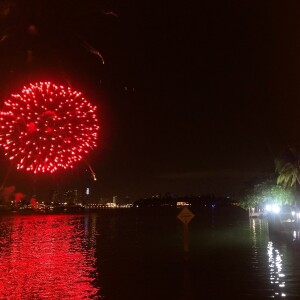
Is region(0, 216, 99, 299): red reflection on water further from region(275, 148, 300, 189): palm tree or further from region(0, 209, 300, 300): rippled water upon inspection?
region(275, 148, 300, 189): palm tree

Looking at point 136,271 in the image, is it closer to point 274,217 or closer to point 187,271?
point 187,271

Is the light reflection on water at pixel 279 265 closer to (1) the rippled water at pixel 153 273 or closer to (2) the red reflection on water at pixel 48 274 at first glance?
(1) the rippled water at pixel 153 273

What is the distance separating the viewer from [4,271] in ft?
64.8

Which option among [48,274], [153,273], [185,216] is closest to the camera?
[48,274]

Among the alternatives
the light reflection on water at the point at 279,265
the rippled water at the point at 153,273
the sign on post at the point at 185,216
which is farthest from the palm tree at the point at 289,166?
the sign on post at the point at 185,216

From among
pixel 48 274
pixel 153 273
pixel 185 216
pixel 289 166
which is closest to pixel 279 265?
pixel 185 216

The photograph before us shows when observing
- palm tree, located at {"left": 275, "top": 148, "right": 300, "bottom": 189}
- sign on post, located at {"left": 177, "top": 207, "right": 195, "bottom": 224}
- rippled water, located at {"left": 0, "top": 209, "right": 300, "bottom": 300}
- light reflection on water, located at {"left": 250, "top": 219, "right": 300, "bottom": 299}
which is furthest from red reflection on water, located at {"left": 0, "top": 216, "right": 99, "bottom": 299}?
palm tree, located at {"left": 275, "top": 148, "right": 300, "bottom": 189}

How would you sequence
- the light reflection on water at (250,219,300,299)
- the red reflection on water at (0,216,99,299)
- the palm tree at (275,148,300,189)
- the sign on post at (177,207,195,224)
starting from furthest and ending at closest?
1. the palm tree at (275,148,300,189)
2. the sign on post at (177,207,195,224)
3. the red reflection on water at (0,216,99,299)
4. the light reflection on water at (250,219,300,299)

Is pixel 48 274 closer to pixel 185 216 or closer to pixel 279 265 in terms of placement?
pixel 185 216

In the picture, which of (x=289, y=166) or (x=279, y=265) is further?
(x=289, y=166)

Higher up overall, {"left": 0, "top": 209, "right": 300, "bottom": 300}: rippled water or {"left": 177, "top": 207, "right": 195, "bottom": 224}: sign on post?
{"left": 177, "top": 207, "right": 195, "bottom": 224}: sign on post

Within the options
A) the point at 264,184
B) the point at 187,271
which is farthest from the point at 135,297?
the point at 264,184

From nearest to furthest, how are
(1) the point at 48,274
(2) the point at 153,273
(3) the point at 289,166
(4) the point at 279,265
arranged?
(1) the point at 48,274
(2) the point at 153,273
(4) the point at 279,265
(3) the point at 289,166

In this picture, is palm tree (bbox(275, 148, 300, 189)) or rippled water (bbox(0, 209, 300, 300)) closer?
rippled water (bbox(0, 209, 300, 300))
